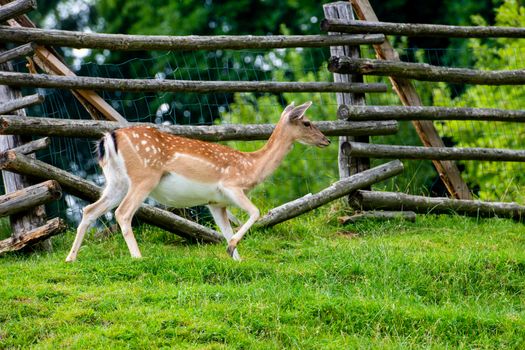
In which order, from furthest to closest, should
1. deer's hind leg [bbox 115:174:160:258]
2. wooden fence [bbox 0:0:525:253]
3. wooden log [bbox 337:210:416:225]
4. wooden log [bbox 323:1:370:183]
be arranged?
wooden log [bbox 323:1:370:183], wooden log [bbox 337:210:416:225], wooden fence [bbox 0:0:525:253], deer's hind leg [bbox 115:174:160:258]

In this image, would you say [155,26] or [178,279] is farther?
[155,26]

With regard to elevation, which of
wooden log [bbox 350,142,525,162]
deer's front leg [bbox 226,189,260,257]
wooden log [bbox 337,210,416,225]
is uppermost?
deer's front leg [bbox 226,189,260,257]

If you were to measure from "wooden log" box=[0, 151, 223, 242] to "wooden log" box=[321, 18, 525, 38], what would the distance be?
2.84 meters

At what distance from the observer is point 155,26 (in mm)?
22609

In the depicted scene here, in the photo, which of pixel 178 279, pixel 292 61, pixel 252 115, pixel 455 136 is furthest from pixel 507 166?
pixel 178 279

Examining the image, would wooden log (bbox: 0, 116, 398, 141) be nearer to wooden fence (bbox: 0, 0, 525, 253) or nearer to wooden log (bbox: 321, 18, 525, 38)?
wooden fence (bbox: 0, 0, 525, 253)

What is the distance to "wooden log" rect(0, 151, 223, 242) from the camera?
9031 millimetres

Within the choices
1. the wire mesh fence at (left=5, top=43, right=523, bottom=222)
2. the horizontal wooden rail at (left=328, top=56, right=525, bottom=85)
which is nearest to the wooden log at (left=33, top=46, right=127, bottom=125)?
the wire mesh fence at (left=5, top=43, right=523, bottom=222)

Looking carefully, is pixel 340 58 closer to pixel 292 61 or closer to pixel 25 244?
pixel 25 244

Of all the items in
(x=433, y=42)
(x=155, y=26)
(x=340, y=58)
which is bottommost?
(x=433, y=42)

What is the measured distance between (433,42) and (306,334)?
1813cm

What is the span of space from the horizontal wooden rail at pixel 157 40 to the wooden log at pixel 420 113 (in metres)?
0.79

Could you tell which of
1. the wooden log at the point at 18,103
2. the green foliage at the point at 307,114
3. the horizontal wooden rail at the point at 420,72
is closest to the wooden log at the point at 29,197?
the wooden log at the point at 18,103

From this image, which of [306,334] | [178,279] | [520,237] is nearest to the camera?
[306,334]
